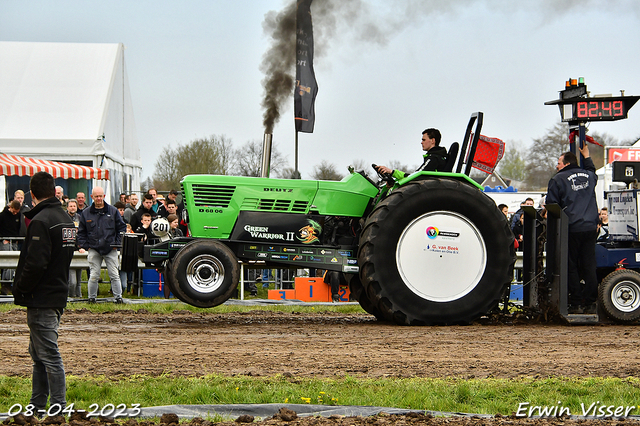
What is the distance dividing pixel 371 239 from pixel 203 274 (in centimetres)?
196

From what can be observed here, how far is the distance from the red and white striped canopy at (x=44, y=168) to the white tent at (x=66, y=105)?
0.51 meters

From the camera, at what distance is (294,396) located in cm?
509

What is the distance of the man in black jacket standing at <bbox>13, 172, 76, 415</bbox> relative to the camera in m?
4.81

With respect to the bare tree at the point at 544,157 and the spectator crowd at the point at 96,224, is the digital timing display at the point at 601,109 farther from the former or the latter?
the bare tree at the point at 544,157

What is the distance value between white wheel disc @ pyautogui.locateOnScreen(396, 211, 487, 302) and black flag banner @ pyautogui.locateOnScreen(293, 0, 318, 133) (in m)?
6.44

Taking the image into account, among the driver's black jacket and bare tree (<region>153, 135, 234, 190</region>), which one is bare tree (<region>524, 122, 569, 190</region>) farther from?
the driver's black jacket

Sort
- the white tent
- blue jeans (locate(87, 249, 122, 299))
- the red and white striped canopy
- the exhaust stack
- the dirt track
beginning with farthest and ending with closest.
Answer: the white tent → the red and white striped canopy → blue jeans (locate(87, 249, 122, 299)) → the exhaust stack → the dirt track

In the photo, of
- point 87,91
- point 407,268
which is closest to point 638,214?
point 407,268

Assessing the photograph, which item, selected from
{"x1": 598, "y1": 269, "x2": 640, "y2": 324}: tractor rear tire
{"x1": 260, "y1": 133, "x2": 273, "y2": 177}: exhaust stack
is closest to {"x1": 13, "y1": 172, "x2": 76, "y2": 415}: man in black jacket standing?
{"x1": 260, "y1": 133, "x2": 273, "y2": 177}: exhaust stack

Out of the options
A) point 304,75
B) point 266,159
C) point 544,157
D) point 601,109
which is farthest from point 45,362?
point 544,157

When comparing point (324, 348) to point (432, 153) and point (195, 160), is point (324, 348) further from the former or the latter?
point (195, 160)

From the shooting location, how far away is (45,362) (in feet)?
15.8

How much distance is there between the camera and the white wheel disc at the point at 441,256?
8.86 metres

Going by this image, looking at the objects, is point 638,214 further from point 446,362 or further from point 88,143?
point 88,143
